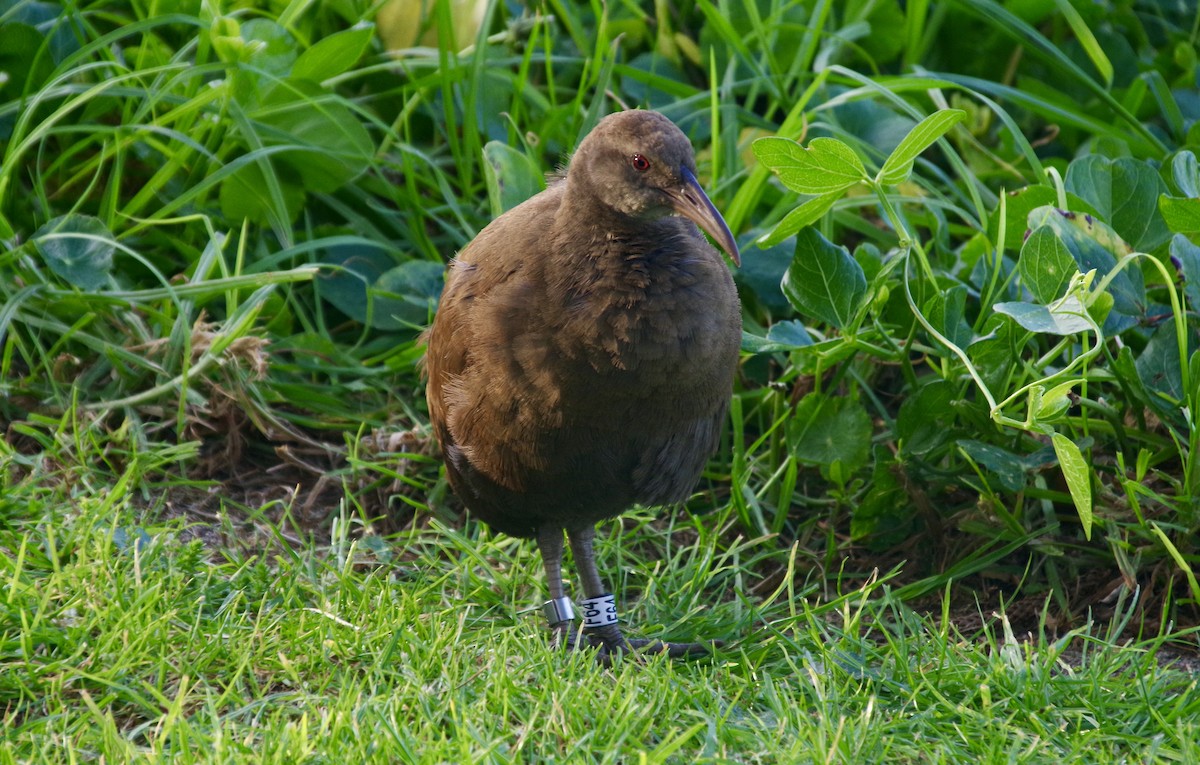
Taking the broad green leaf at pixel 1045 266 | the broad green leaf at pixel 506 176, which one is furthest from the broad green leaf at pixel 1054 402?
the broad green leaf at pixel 506 176

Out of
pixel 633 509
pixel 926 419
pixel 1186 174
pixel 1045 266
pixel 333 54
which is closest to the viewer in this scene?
pixel 1045 266

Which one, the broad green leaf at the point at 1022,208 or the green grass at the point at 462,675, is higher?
the broad green leaf at the point at 1022,208

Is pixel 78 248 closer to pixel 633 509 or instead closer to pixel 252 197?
pixel 252 197

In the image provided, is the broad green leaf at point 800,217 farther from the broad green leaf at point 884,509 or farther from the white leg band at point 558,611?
the white leg band at point 558,611

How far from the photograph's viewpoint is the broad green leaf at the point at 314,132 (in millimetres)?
4059

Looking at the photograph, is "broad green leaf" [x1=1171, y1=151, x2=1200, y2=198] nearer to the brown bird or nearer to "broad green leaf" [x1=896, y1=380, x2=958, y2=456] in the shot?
"broad green leaf" [x1=896, y1=380, x2=958, y2=456]

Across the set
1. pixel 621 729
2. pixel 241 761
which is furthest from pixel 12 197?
pixel 621 729

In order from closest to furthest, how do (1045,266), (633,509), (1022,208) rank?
(1045,266)
(1022,208)
(633,509)

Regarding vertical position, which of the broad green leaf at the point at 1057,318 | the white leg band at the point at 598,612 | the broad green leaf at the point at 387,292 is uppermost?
the broad green leaf at the point at 1057,318

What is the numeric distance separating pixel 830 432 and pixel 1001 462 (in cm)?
48

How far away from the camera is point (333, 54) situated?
13.2 ft

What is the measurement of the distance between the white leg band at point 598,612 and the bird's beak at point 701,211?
933mm

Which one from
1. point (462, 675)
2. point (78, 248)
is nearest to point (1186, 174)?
point (462, 675)

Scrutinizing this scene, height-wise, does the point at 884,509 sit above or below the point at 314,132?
below
